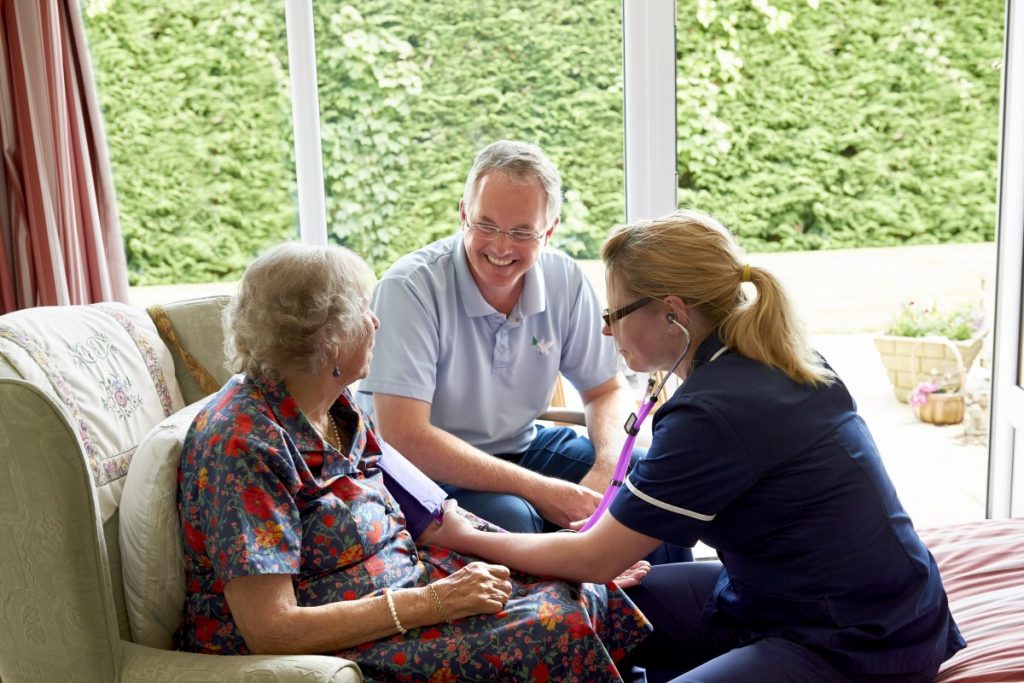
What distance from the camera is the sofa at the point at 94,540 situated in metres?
1.44

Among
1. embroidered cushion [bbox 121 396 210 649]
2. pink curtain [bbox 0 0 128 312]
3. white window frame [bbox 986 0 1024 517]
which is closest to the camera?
embroidered cushion [bbox 121 396 210 649]

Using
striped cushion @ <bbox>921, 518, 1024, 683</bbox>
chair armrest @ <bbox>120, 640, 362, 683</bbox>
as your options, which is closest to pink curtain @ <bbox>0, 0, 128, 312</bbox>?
chair armrest @ <bbox>120, 640, 362, 683</bbox>

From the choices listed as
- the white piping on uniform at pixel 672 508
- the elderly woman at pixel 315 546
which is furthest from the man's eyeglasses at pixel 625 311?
the elderly woman at pixel 315 546

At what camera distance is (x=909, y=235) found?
212 inches

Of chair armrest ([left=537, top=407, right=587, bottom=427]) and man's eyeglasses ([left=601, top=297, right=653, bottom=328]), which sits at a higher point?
man's eyeglasses ([left=601, top=297, right=653, bottom=328])

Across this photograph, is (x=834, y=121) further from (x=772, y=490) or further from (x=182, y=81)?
(x=772, y=490)

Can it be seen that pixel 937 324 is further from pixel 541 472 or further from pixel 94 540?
pixel 94 540

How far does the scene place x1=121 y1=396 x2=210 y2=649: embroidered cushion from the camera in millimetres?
1522

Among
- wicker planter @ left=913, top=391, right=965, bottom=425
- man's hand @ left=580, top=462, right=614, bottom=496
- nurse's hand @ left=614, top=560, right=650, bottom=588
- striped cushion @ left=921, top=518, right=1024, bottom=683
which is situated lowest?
wicker planter @ left=913, top=391, right=965, bottom=425

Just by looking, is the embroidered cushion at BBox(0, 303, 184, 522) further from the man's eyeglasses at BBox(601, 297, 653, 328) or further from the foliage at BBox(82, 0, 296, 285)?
the foliage at BBox(82, 0, 296, 285)

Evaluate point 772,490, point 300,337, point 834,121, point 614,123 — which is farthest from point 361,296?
point 834,121

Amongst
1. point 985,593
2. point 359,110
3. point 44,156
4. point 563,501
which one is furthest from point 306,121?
point 985,593

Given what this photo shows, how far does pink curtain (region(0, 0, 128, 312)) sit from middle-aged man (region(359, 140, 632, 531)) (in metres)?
1.16

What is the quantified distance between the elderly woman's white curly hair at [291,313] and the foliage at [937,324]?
426 centimetres
